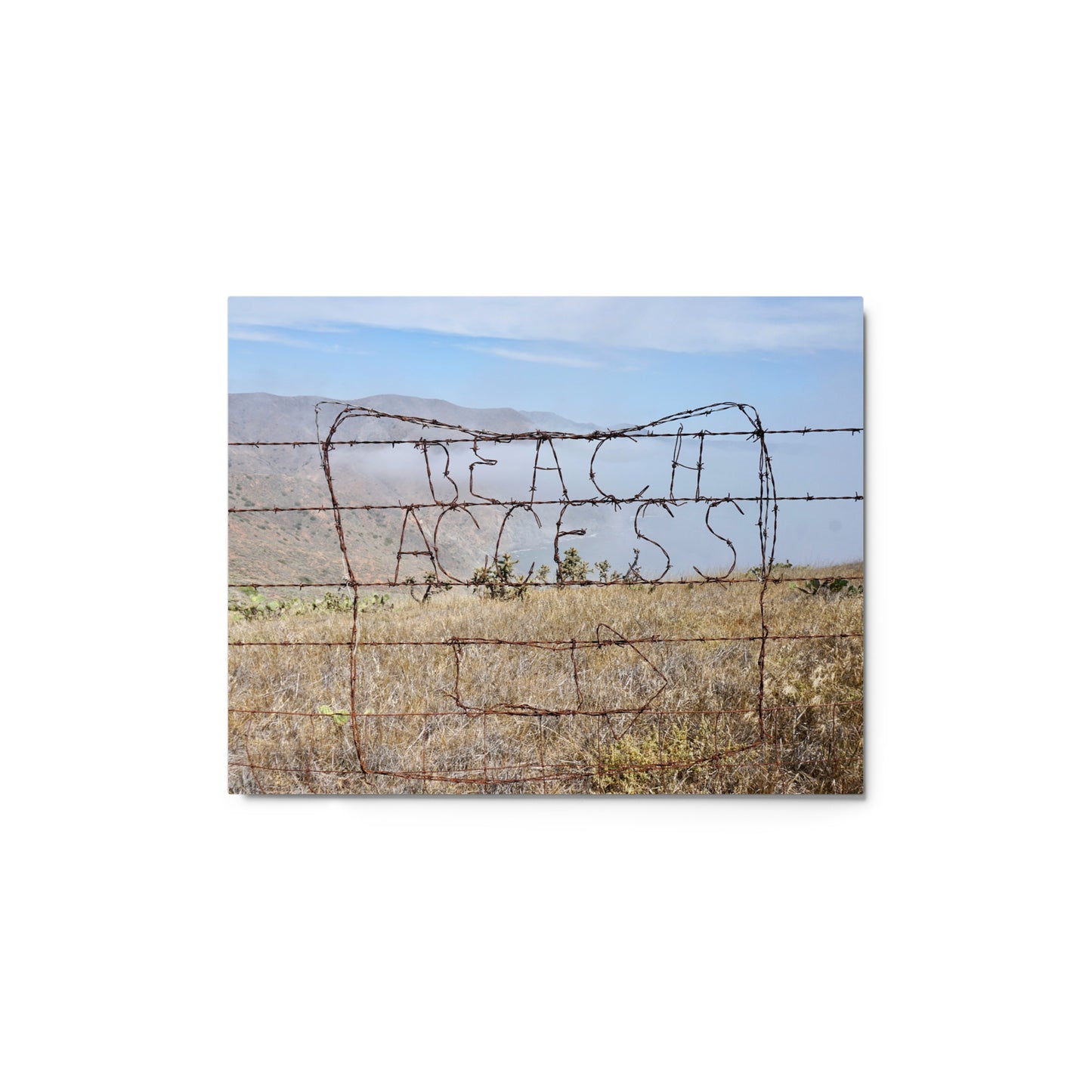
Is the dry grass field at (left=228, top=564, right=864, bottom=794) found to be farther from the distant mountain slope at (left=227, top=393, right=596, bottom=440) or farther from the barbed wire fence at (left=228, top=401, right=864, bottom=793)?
the distant mountain slope at (left=227, top=393, right=596, bottom=440)

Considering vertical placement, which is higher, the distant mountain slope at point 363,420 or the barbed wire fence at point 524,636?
the distant mountain slope at point 363,420

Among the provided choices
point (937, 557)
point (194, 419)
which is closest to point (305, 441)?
point (194, 419)

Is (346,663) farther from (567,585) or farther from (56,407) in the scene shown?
(56,407)

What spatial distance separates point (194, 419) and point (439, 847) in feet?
4.86

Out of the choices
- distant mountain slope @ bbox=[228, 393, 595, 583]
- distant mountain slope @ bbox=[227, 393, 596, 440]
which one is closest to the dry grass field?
distant mountain slope @ bbox=[228, 393, 595, 583]

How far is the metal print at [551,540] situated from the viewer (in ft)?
7.32

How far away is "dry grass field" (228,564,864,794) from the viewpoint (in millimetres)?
2240

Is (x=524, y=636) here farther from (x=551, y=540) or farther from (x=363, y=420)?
(x=363, y=420)

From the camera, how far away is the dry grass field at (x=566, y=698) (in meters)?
2.24

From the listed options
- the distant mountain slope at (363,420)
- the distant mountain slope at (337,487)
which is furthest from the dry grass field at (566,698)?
the distant mountain slope at (363,420)

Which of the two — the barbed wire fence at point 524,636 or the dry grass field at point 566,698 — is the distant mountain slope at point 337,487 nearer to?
the barbed wire fence at point 524,636

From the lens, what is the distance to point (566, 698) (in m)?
2.29

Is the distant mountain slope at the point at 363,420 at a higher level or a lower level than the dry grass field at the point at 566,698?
higher

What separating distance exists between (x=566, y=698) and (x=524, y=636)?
0.23 metres
